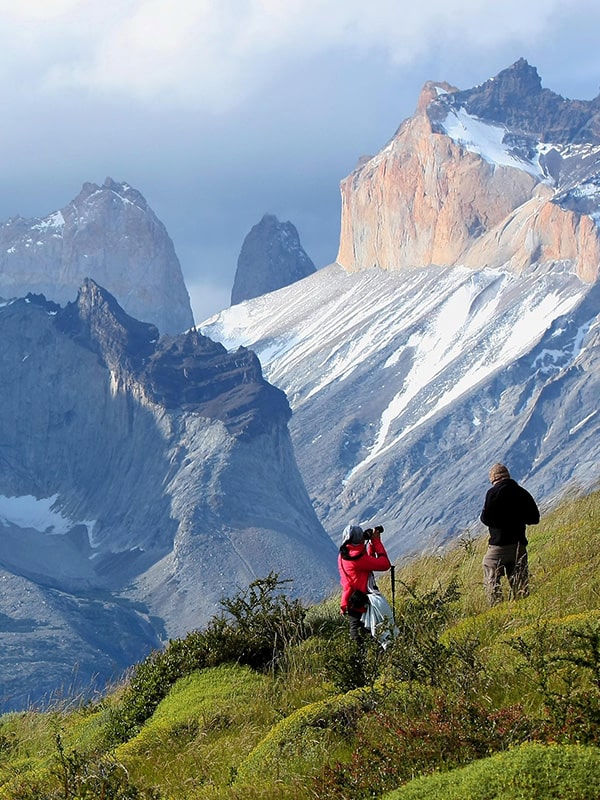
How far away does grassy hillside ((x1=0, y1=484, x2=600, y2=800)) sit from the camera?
7.46 m

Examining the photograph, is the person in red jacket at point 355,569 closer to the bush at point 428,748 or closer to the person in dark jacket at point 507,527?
the person in dark jacket at point 507,527

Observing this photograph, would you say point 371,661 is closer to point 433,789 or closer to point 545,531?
point 433,789

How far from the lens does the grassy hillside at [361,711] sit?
746cm

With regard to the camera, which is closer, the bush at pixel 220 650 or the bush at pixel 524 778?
the bush at pixel 524 778

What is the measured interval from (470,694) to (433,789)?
211 centimetres

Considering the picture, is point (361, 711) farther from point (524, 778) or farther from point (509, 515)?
point (509, 515)

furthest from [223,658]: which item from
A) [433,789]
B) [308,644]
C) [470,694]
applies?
[433,789]

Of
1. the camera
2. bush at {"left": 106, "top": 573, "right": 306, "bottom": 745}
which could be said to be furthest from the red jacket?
bush at {"left": 106, "top": 573, "right": 306, "bottom": 745}

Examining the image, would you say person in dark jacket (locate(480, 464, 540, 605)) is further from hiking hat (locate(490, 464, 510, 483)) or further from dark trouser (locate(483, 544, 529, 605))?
hiking hat (locate(490, 464, 510, 483))

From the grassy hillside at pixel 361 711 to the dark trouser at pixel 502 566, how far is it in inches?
7.7

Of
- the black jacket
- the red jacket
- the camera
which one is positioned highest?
the camera

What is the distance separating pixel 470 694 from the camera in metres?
8.80

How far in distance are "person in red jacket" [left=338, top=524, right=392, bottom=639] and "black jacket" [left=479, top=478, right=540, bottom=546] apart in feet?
4.74

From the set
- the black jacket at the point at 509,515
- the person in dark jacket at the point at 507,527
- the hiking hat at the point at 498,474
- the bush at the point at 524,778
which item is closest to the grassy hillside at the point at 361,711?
the bush at the point at 524,778
